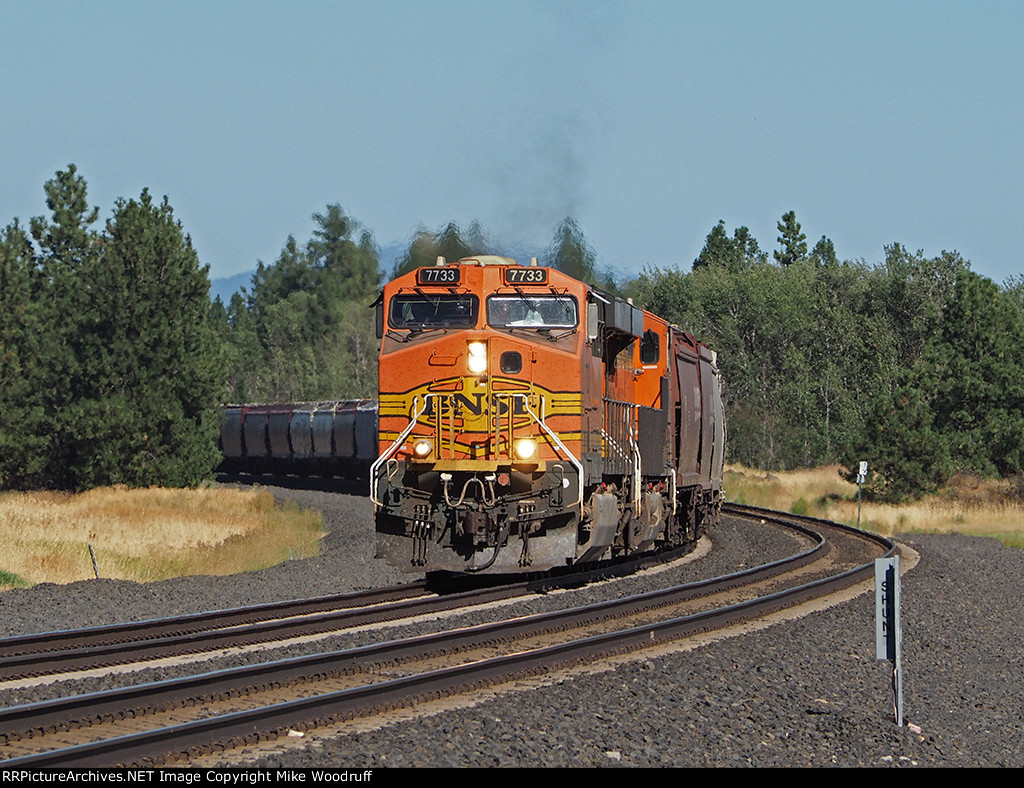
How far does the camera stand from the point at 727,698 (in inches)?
399

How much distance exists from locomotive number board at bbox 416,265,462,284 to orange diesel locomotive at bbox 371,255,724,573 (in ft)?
0.06

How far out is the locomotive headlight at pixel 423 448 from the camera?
15598mm

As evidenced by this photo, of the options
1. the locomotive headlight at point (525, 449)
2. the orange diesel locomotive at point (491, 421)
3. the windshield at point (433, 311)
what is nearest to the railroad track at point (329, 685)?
the orange diesel locomotive at point (491, 421)

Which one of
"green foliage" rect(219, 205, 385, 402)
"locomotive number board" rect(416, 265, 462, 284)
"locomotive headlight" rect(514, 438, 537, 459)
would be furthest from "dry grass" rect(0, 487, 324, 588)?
"green foliage" rect(219, 205, 385, 402)

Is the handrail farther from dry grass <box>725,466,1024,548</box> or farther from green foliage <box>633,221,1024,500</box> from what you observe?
green foliage <box>633,221,1024,500</box>

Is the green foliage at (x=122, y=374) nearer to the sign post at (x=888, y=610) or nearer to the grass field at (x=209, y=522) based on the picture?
the grass field at (x=209, y=522)

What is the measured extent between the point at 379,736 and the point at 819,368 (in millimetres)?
66657

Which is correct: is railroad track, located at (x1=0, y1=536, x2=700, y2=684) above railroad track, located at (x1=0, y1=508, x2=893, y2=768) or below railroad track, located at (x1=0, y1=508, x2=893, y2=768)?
below

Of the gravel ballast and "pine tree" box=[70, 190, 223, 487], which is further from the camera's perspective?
"pine tree" box=[70, 190, 223, 487]

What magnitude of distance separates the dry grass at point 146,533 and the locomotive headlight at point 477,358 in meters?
8.57

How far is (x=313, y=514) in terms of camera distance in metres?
33.7

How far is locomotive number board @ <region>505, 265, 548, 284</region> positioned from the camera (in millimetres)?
16016
